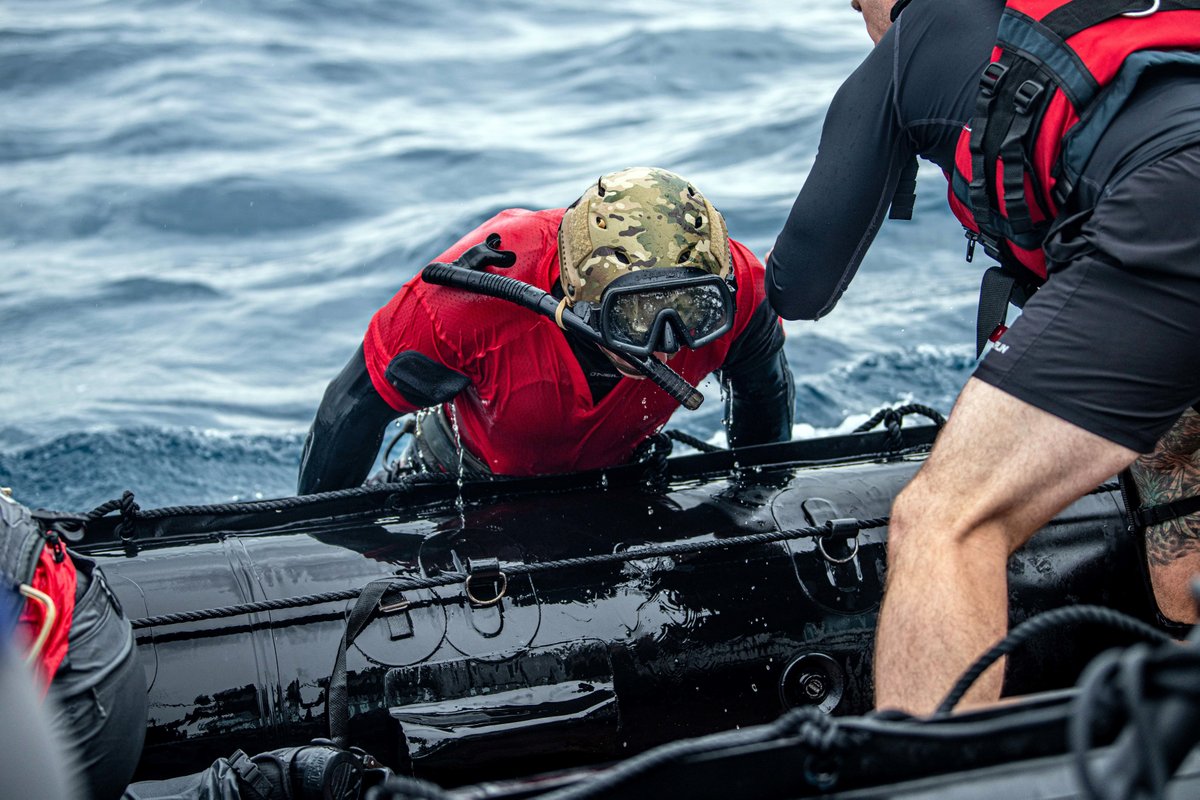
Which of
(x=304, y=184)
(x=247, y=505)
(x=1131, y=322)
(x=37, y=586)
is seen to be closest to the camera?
(x=37, y=586)

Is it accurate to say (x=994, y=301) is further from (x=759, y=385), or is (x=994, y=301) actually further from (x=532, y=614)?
(x=532, y=614)

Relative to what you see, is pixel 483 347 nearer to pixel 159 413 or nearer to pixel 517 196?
pixel 159 413

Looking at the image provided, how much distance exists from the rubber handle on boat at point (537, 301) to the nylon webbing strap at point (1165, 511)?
101cm

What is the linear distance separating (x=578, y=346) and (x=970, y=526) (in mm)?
1373

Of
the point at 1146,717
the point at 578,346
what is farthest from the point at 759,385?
the point at 1146,717

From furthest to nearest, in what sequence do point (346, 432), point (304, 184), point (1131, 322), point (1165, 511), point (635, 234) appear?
point (304, 184)
point (346, 432)
point (635, 234)
point (1165, 511)
point (1131, 322)

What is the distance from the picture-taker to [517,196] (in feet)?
28.9

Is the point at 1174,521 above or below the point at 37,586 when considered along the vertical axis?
below

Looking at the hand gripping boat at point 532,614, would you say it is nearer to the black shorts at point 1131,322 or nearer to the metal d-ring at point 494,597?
the metal d-ring at point 494,597

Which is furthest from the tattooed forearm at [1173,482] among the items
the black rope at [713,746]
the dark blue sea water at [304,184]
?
the dark blue sea water at [304,184]

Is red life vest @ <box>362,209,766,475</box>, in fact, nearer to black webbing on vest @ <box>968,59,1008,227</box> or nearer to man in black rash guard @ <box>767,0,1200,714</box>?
black webbing on vest @ <box>968,59,1008,227</box>

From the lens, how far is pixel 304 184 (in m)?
9.06

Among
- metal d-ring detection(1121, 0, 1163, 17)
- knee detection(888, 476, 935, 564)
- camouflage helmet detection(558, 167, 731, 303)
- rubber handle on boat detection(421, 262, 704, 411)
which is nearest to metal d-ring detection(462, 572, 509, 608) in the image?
rubber handle on boat detection(421, 262, 704, 411)

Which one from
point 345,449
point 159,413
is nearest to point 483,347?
point 345,449
